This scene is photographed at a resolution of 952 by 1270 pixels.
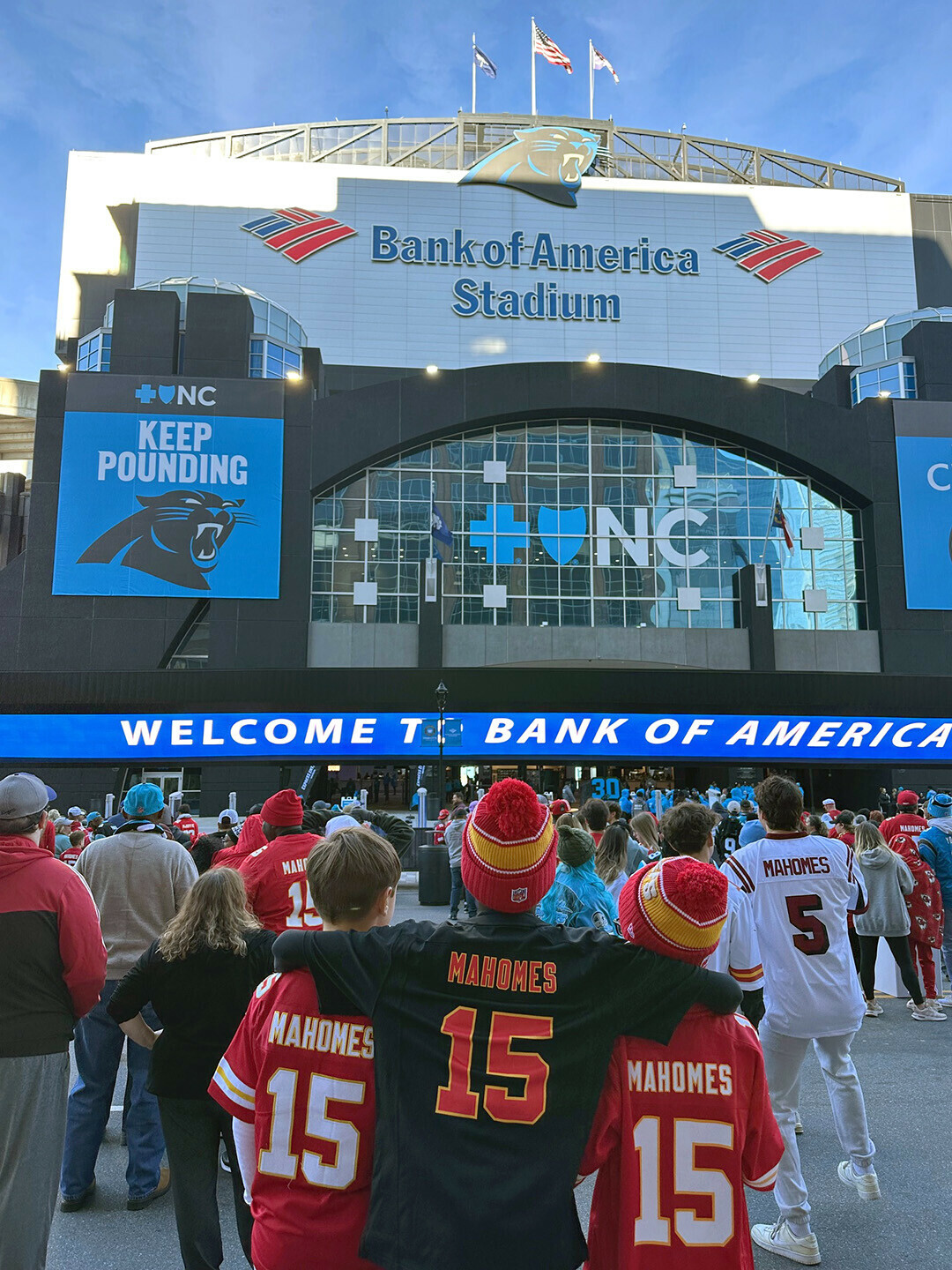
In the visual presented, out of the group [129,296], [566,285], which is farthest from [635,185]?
[129,296]

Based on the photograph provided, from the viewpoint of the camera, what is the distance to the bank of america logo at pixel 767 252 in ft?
139

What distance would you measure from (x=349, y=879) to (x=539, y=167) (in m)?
45.6

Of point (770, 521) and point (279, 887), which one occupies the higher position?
point (770, 521)

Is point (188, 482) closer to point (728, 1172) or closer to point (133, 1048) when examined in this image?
point (133, 1048)

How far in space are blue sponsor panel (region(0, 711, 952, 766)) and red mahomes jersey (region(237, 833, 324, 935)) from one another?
21.7 meters

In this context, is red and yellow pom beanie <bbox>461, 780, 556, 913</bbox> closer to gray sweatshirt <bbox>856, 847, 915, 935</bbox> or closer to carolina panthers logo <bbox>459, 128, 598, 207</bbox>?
gray sweatshirt <bbox>856, 847, 915, 935</bbox>

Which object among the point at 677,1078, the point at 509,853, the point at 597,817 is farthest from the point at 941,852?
the point at 509,853

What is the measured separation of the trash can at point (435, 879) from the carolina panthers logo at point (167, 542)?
17036 millimetres

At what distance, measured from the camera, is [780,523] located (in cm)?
3100

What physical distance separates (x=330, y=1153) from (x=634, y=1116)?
0.82 m

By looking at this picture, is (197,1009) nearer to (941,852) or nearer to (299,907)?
(299,907)

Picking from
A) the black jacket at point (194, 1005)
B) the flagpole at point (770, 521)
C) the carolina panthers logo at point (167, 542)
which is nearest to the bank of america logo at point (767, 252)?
Result: the flagpole at point (770, 521)

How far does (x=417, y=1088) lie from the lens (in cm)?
234

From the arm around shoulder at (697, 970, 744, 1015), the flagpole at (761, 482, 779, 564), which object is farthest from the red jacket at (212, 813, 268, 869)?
the flagpole at (761, 482, 779, 564)
